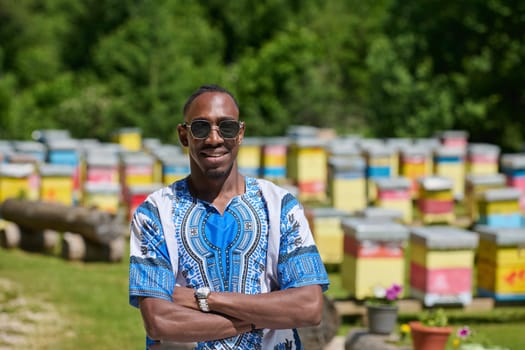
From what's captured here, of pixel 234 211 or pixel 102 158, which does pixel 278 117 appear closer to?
pixel 102 158

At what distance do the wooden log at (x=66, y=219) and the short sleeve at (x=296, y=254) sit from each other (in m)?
9.32

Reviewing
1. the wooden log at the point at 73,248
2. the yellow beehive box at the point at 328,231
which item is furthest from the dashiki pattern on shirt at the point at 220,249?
the wooden log at the point at 73,248

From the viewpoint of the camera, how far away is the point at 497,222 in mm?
11820

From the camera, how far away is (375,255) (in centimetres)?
904

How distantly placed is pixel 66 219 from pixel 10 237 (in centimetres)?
132

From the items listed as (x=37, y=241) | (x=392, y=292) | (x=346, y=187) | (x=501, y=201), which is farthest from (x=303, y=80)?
(x=392, y=292)

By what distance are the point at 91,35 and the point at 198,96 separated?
31.3 m

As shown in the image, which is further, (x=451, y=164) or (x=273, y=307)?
(x=451, y=164)

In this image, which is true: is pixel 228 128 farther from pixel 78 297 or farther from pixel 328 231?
pixel 328 231

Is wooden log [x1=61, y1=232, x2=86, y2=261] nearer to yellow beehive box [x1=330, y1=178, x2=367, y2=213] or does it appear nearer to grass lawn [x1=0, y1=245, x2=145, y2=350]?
grass lawn [x1=0, y1=245, x2=145, y2=350]

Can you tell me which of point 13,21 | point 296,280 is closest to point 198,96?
point 296,280

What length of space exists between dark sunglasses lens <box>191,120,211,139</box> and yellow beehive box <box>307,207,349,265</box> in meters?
7.77

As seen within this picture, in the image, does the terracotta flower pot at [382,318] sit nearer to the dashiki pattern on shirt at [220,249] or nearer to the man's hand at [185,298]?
the dashiki pattern on shirt at [220,249]

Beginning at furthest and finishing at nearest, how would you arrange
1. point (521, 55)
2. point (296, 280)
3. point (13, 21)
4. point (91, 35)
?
point (13, 21), point (91, 35), point (521, 55), point (296, 280)
